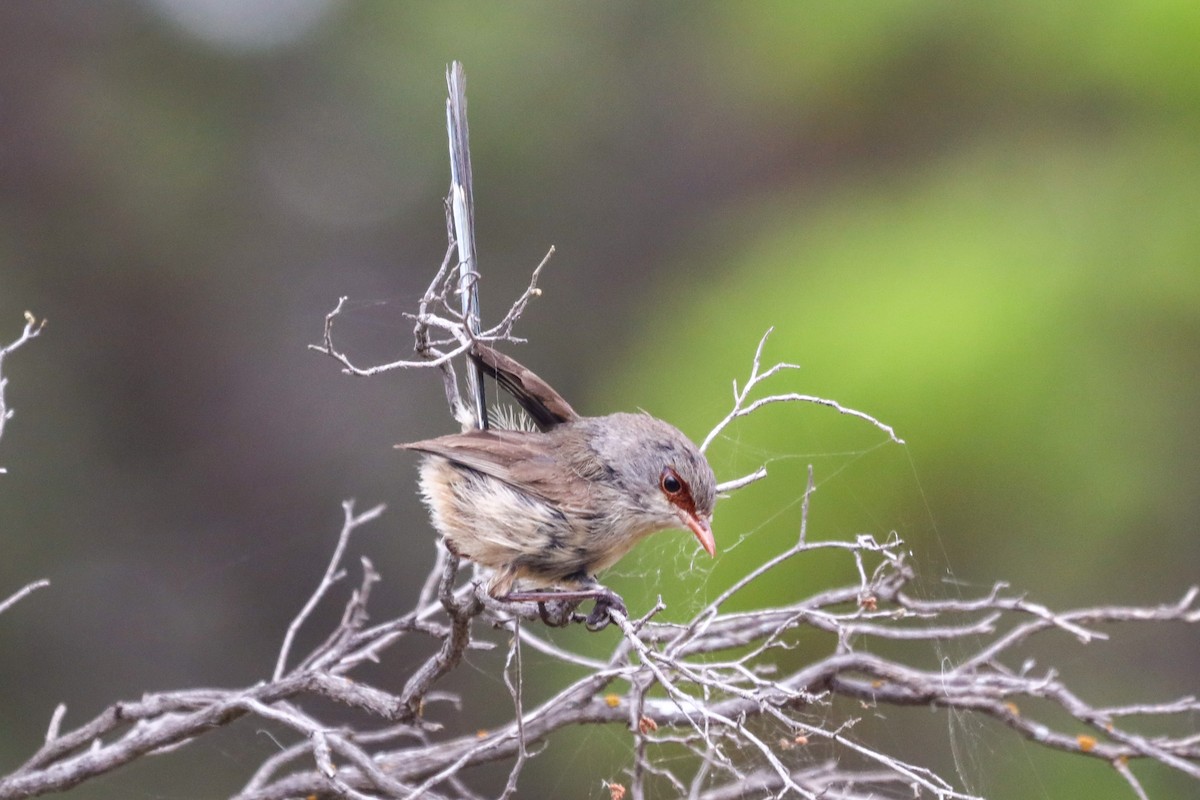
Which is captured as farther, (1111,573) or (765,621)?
(1111,573)

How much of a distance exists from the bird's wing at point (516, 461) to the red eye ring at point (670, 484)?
18 centimetres

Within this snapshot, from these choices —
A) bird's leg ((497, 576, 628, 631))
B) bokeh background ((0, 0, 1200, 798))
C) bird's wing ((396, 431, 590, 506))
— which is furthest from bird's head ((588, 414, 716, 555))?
bokeh background ((0, 0, 1200, 798))

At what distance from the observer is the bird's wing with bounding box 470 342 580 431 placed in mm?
2926

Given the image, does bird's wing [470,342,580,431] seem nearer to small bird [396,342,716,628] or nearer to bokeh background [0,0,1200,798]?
small bird [396,342,716,628]

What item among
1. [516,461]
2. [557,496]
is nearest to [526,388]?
[516,461]

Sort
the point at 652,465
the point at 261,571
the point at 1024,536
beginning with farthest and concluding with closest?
the point at 261,571, the point at 1024,536, the point at 652,465

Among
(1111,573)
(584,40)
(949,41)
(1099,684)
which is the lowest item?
(1099,684)

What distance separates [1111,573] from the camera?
5535mm

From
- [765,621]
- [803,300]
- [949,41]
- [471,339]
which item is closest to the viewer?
[471,339]

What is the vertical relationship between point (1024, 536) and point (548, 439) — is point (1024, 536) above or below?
below

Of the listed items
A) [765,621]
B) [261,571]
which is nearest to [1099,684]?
[765,621]

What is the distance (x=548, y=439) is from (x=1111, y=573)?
342 centimetres

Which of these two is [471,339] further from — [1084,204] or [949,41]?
[949,41]

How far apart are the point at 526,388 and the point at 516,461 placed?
227 mm
